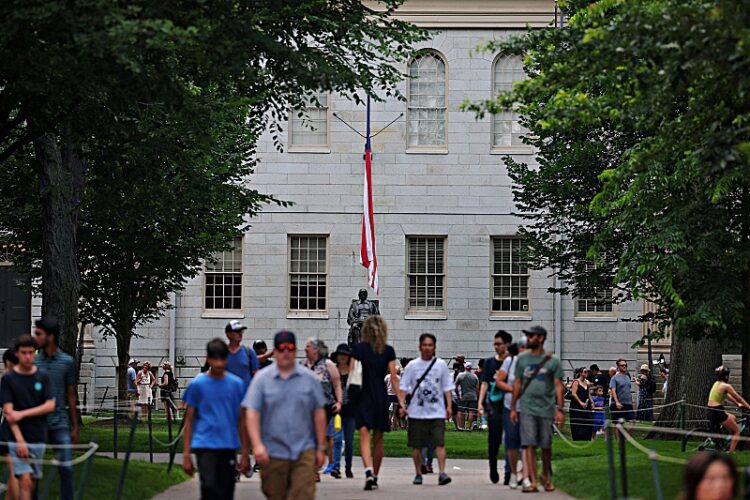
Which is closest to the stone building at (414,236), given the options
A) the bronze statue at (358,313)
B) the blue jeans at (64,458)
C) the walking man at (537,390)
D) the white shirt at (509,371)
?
the bronze statue at (358,313)

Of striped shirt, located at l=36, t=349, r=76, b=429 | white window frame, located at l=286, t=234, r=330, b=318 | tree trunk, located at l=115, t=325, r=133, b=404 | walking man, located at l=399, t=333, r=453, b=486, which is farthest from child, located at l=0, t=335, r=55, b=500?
white window frame, located at l=286, t=234, r=330, b=318

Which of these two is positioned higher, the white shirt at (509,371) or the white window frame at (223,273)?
the white window frame at (223,273)

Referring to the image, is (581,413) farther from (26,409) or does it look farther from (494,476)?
(26,409)

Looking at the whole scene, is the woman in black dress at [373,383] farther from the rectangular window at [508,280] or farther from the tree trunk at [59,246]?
the rectangular window at [508,280]

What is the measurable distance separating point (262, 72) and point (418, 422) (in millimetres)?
5301

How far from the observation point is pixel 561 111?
1684 cm

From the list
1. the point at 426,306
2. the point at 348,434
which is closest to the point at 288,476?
the point at 348,434

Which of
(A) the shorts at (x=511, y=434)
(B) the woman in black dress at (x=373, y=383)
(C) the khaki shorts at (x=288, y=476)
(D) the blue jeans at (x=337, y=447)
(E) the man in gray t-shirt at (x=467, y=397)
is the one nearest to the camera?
(C) the khaki shorts at (x=288, y=476)

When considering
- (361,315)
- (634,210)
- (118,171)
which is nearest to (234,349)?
(118,171)

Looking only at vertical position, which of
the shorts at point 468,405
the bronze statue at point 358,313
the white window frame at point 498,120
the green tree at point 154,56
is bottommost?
the shorts at point 468,405

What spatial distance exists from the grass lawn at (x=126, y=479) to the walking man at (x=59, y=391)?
157 cm

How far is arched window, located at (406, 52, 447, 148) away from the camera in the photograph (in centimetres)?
4703

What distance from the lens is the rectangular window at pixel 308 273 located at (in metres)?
46.9

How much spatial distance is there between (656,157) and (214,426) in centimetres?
666
